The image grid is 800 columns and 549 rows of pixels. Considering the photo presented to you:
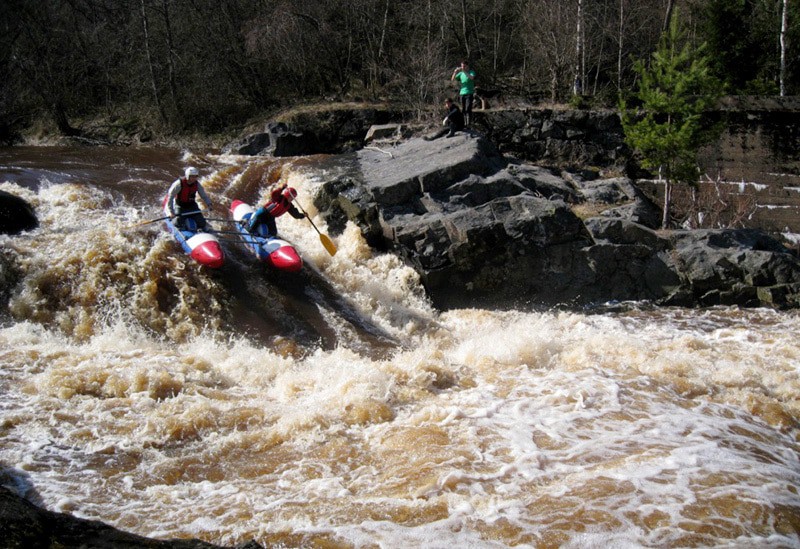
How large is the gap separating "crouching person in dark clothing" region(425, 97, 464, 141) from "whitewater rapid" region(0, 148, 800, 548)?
5.08 meters

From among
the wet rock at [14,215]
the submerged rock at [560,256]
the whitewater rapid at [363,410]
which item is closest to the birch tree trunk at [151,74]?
the whitewater rapid at [363,410]

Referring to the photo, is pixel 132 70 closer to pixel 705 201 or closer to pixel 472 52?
pixel 472 52

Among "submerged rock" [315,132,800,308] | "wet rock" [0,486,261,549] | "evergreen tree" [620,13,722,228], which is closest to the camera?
"wet rock" [0,486,261,549]

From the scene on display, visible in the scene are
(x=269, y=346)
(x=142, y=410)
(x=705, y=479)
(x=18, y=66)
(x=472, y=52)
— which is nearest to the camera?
(x=705, y=479)

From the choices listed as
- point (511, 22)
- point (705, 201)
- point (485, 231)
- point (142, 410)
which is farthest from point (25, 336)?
point (511, 22)

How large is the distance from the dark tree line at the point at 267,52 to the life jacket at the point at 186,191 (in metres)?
10.2

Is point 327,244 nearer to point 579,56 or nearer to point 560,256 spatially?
point 560,256

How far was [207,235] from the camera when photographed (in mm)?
9000

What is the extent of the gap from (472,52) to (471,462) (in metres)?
20.0

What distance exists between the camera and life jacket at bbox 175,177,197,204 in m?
9.51

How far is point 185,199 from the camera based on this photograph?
9.60m

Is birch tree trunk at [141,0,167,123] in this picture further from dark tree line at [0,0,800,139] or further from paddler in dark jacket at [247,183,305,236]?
paddler in dark jacket at [247,183,305,236]

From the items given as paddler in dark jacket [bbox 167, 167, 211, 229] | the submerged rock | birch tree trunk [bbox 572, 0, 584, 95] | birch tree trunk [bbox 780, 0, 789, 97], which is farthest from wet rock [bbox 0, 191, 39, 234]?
birch tree trunk [bbox 780, 0, 789, 97]

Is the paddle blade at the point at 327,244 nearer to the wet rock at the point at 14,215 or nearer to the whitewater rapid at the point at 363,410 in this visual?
the whitewater rapid at the point at 363,410
